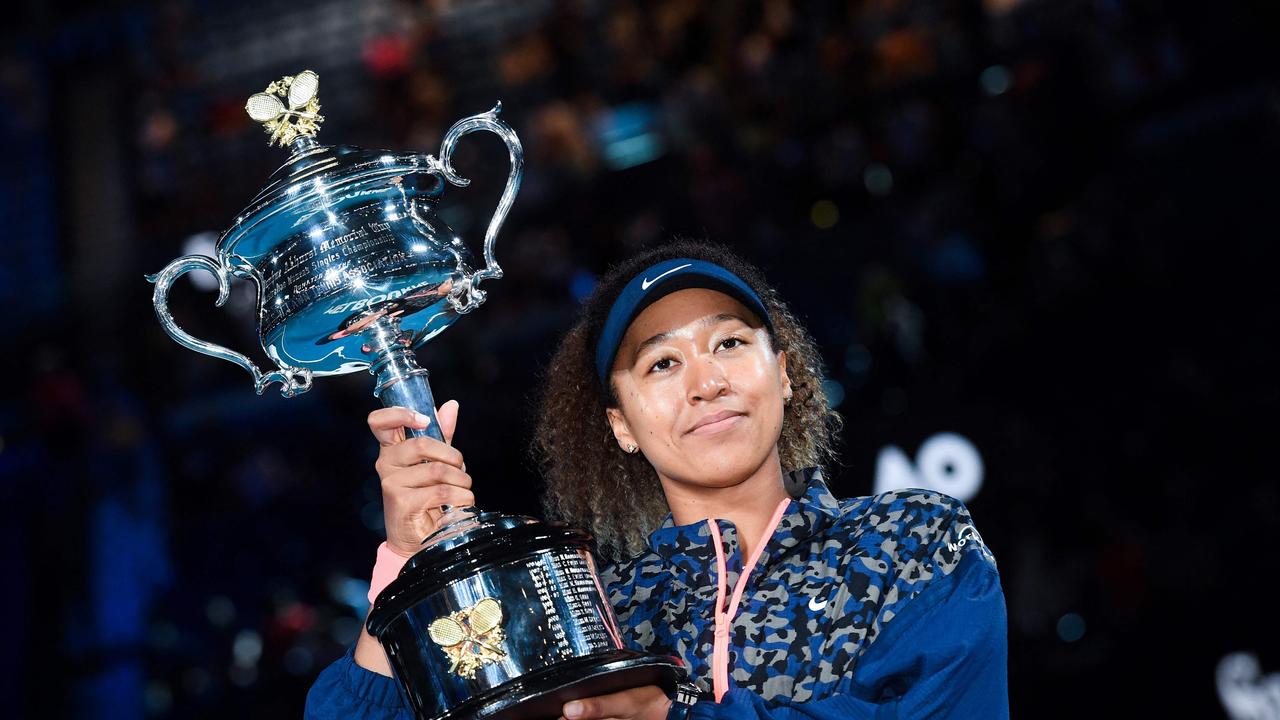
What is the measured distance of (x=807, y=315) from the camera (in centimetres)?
299

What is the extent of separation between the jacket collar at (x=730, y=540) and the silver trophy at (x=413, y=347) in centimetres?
13

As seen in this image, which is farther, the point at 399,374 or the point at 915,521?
the point at 399,374

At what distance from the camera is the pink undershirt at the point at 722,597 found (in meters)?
1.50

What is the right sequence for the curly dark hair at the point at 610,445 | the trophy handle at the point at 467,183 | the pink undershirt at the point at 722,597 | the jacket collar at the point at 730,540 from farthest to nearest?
the curly dark hair at the point at 610,445 < the trophy handle at the point at 467,183 < the jacket collar at the point at 730,540 < the pink undershirt at the point at 722,597

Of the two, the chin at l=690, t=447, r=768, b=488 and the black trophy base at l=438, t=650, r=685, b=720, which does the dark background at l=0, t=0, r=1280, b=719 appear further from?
the black trophy base at l=438, t=650, r=685, b=720

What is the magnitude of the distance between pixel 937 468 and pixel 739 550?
233 cm

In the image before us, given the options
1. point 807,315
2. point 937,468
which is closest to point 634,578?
point 807,315

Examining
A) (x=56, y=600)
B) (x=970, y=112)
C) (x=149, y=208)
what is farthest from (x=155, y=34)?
(x=970, y=112)

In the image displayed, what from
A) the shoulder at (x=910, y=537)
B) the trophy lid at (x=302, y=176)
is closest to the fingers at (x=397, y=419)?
the trophy lid at (x=302, y=176)

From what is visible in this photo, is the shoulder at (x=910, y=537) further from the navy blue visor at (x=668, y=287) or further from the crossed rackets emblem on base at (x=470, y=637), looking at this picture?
the crossed rackets emblem on base at (x=470, y=637)

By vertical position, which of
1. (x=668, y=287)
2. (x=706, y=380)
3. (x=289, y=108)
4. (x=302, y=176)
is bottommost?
(x=706, y=380)

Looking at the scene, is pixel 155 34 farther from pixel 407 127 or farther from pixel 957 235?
pixel 957 235

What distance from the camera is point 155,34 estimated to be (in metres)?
7.44

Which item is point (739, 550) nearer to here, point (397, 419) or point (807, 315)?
point (397, 419)
